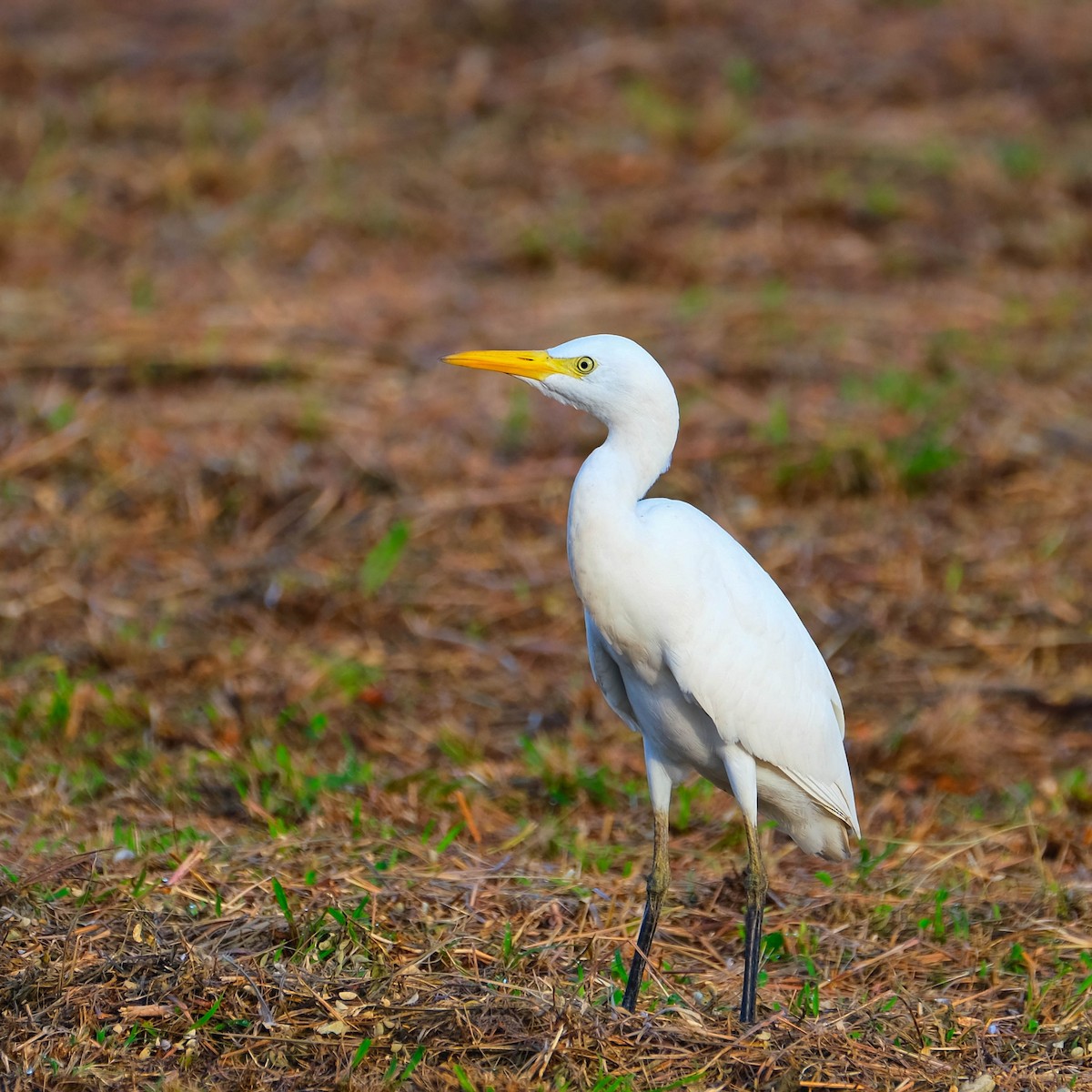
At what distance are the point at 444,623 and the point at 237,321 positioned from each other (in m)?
2.64

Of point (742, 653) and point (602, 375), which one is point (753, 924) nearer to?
point (742, 653)

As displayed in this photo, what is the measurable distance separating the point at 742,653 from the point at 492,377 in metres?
4.61

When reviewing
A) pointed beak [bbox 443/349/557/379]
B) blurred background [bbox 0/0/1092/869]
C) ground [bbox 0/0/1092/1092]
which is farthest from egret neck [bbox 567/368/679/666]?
blurred background [bbox 0/0/1092/869]

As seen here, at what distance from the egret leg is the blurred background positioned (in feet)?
3.04

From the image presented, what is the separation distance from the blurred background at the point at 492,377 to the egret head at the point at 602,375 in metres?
1.51

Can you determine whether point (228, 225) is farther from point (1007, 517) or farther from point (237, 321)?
point (1007, 517)

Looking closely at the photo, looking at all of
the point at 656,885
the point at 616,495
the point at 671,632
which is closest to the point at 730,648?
the point at 671,632

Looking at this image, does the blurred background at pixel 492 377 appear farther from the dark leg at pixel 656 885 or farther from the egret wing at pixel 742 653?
the egret wing at pixel 742 653

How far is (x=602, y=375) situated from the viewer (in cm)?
297

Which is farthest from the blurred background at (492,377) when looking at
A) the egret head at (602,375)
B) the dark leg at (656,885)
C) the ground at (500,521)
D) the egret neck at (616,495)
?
the egret head at (602,375)

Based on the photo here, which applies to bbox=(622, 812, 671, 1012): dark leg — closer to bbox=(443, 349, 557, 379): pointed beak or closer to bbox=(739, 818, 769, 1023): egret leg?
bbox=(739, 818, 769, 1023): egret leg

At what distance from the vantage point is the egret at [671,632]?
293cm

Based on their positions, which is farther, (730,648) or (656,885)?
(656,885)

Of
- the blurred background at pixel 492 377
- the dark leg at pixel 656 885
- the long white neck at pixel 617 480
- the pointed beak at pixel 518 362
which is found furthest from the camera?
the blurred background at pixel 492 377
